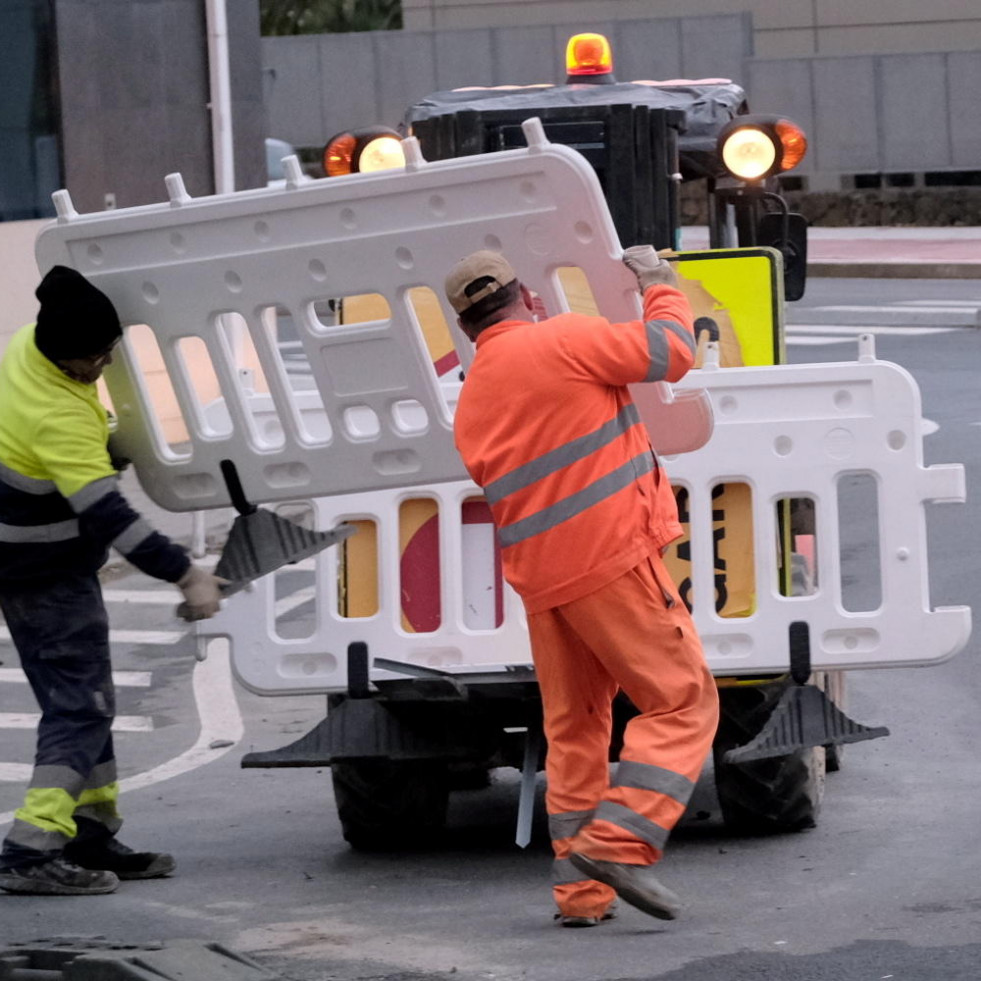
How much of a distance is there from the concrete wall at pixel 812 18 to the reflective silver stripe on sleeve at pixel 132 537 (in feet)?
82.6

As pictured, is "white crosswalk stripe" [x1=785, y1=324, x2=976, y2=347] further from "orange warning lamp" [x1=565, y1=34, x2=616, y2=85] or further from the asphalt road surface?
"orange warning lamp" [x1=565, y1=34, x2=616, y2=85]

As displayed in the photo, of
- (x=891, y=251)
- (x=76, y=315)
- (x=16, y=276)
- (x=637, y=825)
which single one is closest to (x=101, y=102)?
(x=16, y=276)

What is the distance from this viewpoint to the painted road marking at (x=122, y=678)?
9398 millimetres

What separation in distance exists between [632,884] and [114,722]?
12.3ft

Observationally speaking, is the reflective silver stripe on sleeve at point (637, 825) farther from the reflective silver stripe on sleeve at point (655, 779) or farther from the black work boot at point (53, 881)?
the black work boot at point (53, 881)

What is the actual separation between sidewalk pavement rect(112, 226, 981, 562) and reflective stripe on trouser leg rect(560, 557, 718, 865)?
16.1 m

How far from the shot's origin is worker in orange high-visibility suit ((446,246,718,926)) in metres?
5.34

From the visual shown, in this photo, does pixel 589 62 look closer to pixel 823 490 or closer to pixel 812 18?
pixel 823 490

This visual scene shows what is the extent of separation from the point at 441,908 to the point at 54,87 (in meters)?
9.27

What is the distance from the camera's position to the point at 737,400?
19.8 ft

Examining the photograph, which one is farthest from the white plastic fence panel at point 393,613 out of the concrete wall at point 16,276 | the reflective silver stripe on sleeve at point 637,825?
the concrete wall at point 16,276

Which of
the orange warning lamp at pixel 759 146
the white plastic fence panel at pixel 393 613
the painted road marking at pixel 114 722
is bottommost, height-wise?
the painted road marking at pixel 114 722

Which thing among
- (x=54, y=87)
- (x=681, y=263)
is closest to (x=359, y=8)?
(x=54, y=87)

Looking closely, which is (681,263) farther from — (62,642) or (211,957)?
(211,957)
